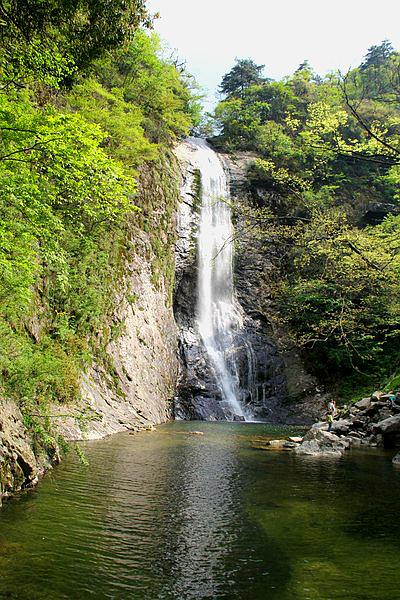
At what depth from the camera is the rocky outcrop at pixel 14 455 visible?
571cm

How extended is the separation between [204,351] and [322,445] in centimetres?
1193

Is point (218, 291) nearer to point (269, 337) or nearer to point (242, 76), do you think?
point (269, 337)

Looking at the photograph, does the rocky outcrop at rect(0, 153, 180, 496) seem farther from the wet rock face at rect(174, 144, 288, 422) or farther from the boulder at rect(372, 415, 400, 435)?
the boulder at rect(372, 415, 400, 435)

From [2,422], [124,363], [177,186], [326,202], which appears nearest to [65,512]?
[2,422]

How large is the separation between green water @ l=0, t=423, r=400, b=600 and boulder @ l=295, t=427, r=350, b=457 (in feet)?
8.55

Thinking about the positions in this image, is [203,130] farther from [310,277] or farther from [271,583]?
[271,583]

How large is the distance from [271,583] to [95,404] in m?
9.69

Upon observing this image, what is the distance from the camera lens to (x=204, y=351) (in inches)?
920

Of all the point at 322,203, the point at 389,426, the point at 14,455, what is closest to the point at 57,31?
the point at 14,455

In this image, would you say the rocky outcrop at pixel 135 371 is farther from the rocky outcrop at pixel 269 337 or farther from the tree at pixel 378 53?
the tree at pixel 378 53

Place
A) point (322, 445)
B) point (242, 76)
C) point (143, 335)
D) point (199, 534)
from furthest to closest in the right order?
point (242, 76)
point (143, 335)
point (322, 445)
point (199, 534)

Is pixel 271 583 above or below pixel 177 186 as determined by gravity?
below

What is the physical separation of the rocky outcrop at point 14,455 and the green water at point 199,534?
22 cm

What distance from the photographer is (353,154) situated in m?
7.12
